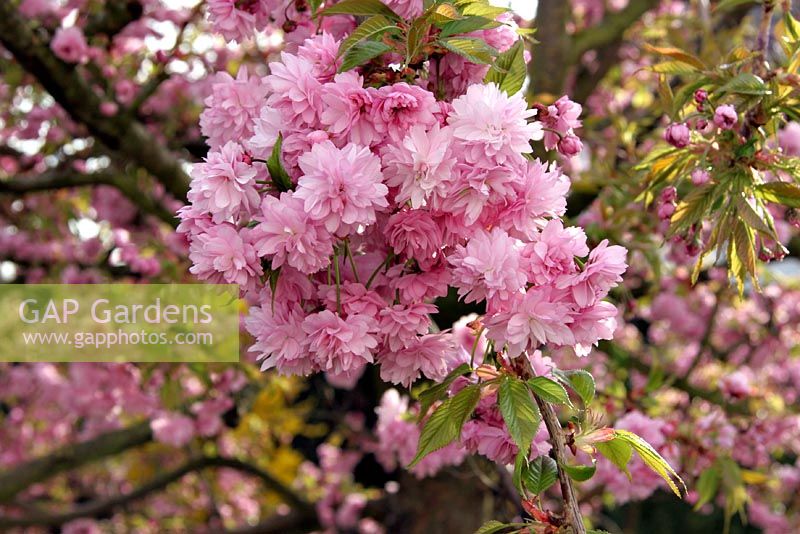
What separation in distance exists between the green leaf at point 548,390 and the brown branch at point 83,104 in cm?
195

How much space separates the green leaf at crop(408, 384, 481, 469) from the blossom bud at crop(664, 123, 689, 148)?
619 mm

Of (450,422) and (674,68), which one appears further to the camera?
(674,68)

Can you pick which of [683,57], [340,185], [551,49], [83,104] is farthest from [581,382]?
[551,49]

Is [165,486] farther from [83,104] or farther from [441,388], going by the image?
[441,388]

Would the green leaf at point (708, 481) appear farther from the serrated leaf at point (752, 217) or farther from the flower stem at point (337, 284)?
the flower stem at point (337, 284)

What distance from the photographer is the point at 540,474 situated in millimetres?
1080

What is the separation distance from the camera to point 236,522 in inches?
254

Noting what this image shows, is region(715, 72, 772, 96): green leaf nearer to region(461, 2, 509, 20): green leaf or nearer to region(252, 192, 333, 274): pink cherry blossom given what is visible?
region(461, 2, 509, 20): green leaf

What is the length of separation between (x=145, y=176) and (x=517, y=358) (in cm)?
299

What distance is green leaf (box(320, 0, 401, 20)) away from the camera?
1.13m

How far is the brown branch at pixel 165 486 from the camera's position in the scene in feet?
13.8

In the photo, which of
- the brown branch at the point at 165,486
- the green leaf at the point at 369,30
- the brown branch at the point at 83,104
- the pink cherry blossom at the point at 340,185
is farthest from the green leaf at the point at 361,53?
the brown branch at the point at 165,486

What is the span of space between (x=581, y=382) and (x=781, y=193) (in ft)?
1.64

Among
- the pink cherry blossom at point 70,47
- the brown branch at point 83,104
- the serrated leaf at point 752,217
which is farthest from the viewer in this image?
the pink cherry blossom at point 70,47
